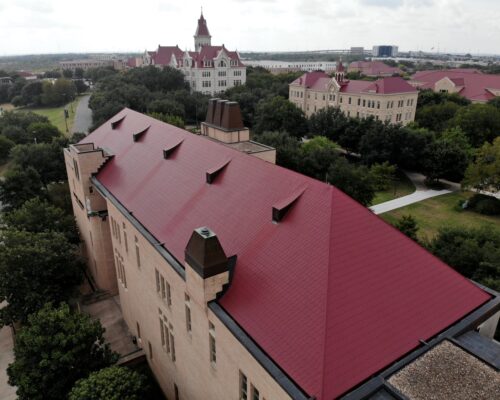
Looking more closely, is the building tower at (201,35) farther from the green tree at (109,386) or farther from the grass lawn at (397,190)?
the green tree at (109,386)

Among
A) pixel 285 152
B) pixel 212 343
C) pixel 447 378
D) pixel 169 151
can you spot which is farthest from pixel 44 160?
pixel 447 378

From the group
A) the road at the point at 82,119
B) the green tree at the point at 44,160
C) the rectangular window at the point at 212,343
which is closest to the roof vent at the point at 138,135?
the rectangular window at the point at 212,343

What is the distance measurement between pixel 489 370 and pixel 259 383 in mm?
8235

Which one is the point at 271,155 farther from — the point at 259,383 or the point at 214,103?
the point at 259,383

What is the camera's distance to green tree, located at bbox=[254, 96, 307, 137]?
269 feet

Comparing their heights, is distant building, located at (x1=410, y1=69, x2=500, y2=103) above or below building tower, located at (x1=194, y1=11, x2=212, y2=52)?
below

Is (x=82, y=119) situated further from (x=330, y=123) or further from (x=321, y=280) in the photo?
(x=321, y=280)

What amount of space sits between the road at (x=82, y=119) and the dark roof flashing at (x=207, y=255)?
83.1 meters

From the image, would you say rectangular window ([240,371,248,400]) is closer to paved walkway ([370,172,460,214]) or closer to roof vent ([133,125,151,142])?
roof vent ([133,125,151,142])

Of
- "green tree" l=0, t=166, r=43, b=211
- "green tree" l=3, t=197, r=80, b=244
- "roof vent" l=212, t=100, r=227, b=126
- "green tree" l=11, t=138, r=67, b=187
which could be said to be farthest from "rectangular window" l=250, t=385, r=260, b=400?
"green tree" l=11, t=138, r=67, b=187

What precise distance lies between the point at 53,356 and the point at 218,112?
25.7 m

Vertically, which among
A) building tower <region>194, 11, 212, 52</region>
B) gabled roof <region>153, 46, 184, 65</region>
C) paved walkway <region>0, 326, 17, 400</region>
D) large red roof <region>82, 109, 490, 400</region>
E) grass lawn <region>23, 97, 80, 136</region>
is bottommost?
paved walkway <region>0, 326, 17, 400</region>

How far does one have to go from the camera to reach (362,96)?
282 ft

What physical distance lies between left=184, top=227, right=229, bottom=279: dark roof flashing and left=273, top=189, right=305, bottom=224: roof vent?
3108mm
